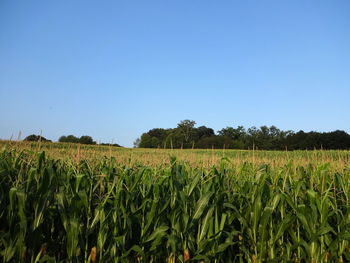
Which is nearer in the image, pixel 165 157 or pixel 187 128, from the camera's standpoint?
pixel 165 157

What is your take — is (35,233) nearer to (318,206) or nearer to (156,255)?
(156,255)

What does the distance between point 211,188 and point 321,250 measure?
1.63 m

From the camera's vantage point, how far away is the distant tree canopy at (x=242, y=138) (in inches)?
2850

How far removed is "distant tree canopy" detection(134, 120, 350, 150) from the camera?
72387mm

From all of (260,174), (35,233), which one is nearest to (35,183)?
(35,233)

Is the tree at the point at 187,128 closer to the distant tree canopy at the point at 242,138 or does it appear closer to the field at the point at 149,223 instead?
the distant tree canopy at the point at 242,138

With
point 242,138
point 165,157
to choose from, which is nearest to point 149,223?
point 165,157

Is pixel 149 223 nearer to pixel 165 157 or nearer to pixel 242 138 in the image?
pixel 165 157

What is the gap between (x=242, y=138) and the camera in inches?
4134

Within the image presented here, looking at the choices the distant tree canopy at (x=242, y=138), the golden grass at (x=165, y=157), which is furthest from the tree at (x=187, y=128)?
the golden grass at (x=165, y=157)

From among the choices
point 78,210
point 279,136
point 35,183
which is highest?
point 279,136

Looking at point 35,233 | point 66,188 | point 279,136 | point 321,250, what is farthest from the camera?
point 279,136

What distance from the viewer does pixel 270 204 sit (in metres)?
3.80

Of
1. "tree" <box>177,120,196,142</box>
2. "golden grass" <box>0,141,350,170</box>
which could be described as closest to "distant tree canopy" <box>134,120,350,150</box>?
"tree" <box>177,120,196,142</box>
